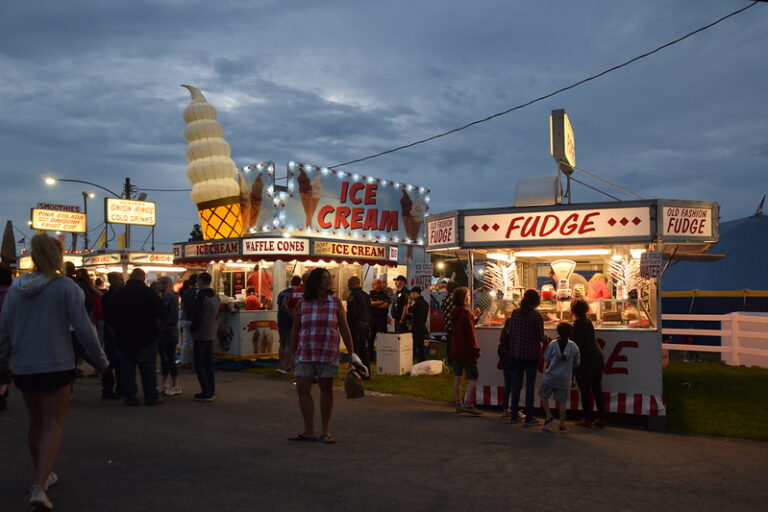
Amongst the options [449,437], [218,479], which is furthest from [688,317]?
[218,479]

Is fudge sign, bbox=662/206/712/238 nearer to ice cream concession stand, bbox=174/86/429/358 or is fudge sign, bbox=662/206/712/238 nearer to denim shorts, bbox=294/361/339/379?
denim shorts, bbox=294/361/339/379

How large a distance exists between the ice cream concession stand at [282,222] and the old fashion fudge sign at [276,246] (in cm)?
2

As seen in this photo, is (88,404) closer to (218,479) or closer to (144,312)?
(144,312)

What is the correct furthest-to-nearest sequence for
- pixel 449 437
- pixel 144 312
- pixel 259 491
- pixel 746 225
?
pixel 746 225
pixel 144 312
pixel 449 437
pixel 259 491

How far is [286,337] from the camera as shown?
43.8 ft

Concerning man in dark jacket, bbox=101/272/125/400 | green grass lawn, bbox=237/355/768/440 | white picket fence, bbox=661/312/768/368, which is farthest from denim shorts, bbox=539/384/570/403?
white picket fence, bbox=661/312/768/368

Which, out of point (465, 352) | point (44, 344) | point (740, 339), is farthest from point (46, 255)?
point (740, 339)

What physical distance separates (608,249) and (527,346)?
3368mm

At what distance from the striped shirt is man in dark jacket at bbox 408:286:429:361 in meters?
8.15

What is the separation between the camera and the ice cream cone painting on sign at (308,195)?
59.6ft

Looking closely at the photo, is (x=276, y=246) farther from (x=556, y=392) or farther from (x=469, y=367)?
(x=556, y=392)

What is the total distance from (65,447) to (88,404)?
2949 millimetres

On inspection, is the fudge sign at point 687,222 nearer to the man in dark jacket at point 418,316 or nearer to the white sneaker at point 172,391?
the man in dark jacket at point 418,316

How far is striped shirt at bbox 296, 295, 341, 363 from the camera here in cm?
681
